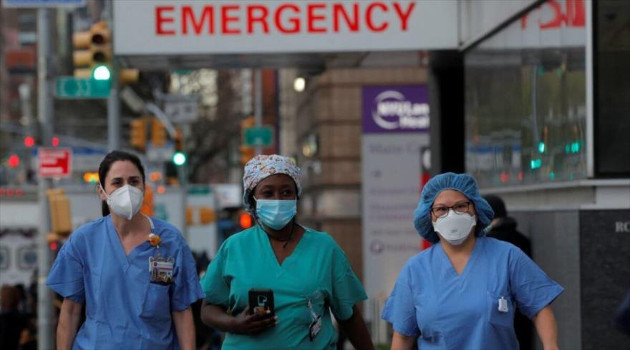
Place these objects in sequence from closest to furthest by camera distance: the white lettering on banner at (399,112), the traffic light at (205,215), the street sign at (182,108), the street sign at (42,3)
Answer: the street sign at (42,3)
the white lettering on banner at (399,112)
the street sign at (182,108)
the traffic light at (205,215)

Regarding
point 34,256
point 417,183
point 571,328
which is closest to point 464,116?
point 571,328

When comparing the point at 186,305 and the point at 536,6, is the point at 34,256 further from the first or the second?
the point at 186,305

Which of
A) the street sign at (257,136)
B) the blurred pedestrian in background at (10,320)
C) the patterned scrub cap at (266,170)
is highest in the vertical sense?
the street sign at (257,136)

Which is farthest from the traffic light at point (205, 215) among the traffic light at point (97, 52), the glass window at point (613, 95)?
the glass window at point (613, 95)

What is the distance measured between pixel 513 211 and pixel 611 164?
232cm

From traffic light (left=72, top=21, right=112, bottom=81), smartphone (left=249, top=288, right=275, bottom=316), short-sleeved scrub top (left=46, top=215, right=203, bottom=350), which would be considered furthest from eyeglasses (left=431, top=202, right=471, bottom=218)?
traffic light (left=72, top=21, right=112, bottom=81)

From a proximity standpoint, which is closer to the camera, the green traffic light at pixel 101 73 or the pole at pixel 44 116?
the green traffic light at pixel 101 73

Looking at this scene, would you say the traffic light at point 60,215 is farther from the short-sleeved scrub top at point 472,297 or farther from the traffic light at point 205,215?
the traffic light at point 205,215

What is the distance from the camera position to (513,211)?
38.0 feet

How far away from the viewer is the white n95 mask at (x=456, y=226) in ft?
22.0

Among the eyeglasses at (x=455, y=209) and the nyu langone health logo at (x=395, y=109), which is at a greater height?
the nyu langone health logo at (x=395, y=109)

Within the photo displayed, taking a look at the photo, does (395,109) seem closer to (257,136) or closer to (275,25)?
(257,136)

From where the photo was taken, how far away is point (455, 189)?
6.85 m

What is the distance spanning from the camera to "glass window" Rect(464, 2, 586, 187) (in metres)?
9.74
